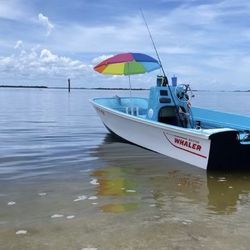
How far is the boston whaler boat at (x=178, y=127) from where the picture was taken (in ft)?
28.1

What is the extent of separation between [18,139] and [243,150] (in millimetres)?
8047

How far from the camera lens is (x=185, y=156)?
9461 mm

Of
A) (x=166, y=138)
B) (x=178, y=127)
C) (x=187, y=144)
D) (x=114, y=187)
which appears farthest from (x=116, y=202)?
(x=166, y=138)

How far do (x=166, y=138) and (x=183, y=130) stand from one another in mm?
1089

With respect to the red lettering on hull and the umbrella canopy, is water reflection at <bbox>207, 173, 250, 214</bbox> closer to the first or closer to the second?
the red lettering on hull

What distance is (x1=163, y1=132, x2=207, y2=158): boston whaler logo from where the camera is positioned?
886 centimetres

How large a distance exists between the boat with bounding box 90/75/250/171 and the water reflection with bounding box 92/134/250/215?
0.98 ft

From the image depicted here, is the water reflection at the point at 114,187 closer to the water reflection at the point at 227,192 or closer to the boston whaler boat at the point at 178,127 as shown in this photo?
the water reflection at the point at 227,192

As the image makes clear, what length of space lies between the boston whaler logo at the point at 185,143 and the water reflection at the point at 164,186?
417mm

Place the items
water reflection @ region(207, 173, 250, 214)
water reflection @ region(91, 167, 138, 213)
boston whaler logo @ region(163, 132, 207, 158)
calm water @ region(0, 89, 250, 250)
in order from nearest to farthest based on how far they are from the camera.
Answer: calm water @ region(0, 89, 250, 250) → water reflection @ region(91, 167, 138, 213) → water reflection @ region(207, 173, 250, 214) → boston whaler logo @ region(163, 132, 207, 158)

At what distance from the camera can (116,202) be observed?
661cm

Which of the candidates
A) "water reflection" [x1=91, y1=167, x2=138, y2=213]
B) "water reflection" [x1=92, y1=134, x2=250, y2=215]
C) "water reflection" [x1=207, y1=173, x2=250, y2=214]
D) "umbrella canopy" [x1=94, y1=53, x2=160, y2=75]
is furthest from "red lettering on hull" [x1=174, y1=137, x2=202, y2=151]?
"umbrella canopy" [x1=94, y1=53, x2=160, y2=75]

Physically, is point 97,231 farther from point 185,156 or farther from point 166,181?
point 185,156

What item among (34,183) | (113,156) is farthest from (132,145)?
(34,183)
